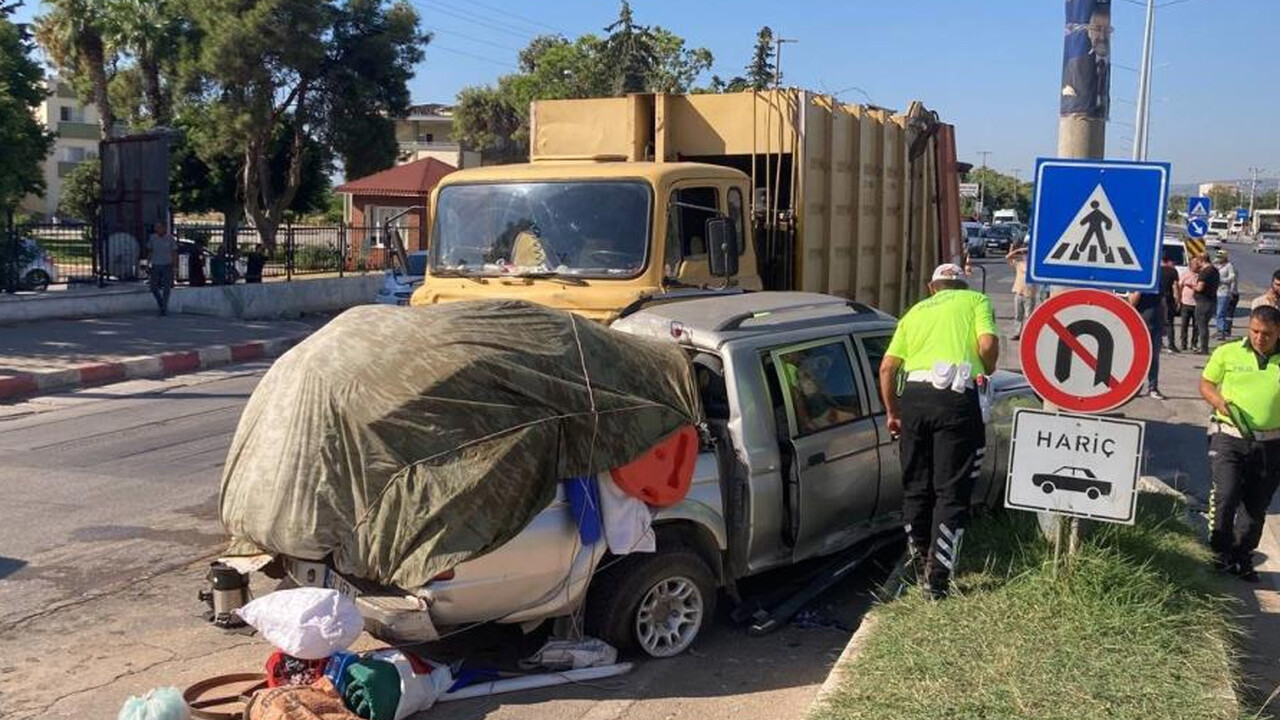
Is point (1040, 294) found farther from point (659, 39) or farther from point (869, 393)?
point (659, 39)

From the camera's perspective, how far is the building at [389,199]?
1179 inches

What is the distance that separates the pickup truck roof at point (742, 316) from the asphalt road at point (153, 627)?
1.48m

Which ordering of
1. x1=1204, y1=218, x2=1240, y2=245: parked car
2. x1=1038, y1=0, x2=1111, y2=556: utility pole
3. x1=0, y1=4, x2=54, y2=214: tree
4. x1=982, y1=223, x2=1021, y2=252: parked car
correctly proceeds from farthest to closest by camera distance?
x1=1204, y1=218, x2=1240, y2=245: parked car → x1=982, y1=223, x2=1021, y2=252: parked car → x1=0, y1=4, x2=54, y2=214: tree → x1=1038, y1=0, x2=1111, y2=556: utility pole

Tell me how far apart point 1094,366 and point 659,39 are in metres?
52.2

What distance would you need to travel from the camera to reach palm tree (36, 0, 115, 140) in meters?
40.2

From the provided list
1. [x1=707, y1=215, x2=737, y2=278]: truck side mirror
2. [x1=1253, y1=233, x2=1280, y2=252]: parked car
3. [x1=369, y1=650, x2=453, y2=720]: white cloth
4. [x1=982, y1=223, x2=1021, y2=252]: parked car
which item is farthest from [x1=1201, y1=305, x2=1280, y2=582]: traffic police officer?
[x1=1253, y1=233, x2=1280, y2=252]: parked car

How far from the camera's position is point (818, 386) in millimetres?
6637

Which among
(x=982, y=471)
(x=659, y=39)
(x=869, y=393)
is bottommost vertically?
(x=982, y=471)

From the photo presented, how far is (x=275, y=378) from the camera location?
568cm

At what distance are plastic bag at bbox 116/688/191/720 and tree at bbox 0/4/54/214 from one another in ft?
61.3

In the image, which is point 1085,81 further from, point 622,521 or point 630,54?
point 630,54

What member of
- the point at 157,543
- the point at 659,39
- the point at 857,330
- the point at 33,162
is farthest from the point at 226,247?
the point at 659,39

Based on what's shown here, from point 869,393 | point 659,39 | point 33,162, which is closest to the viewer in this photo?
point 869,393

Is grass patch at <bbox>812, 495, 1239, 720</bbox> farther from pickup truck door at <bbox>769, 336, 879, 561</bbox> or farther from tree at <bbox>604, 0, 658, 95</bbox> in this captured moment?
tree at <bbox>604, 0, 658, 95</bbox>
